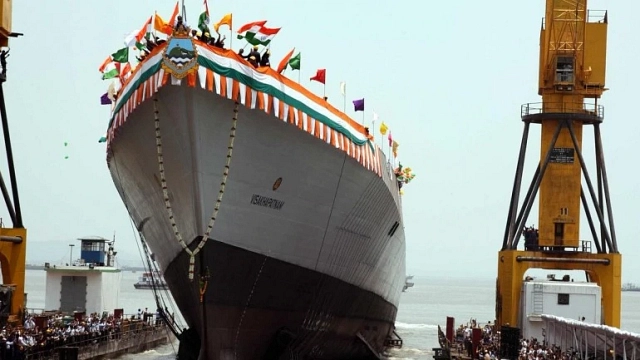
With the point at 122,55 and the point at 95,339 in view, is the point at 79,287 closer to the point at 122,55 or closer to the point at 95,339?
the point at 95,339

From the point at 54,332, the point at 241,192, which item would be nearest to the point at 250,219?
the point at 241,192

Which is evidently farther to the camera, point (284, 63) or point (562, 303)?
point (562, 303)

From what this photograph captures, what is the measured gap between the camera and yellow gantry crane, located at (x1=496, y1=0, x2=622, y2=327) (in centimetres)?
5006

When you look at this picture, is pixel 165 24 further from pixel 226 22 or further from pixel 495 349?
pixel 495 349

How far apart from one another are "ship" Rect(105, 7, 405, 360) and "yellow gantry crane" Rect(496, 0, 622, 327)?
47.8 feet

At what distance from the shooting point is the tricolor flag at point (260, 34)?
103 feet

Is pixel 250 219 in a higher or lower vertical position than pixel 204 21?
lower

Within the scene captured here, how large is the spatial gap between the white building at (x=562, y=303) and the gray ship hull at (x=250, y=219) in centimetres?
1103

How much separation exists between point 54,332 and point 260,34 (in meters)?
15.3

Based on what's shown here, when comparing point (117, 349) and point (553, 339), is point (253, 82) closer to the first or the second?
point (553, 339)


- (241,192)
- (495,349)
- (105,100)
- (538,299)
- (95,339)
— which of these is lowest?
(95,339)

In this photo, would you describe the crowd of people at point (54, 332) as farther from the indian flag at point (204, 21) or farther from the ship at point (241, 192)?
the indian flag at point (204, 21)

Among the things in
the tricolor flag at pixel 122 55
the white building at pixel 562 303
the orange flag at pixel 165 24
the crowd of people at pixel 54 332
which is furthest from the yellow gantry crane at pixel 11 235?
the white building at pixel 562 303

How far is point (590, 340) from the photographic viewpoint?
35219 millimetres
